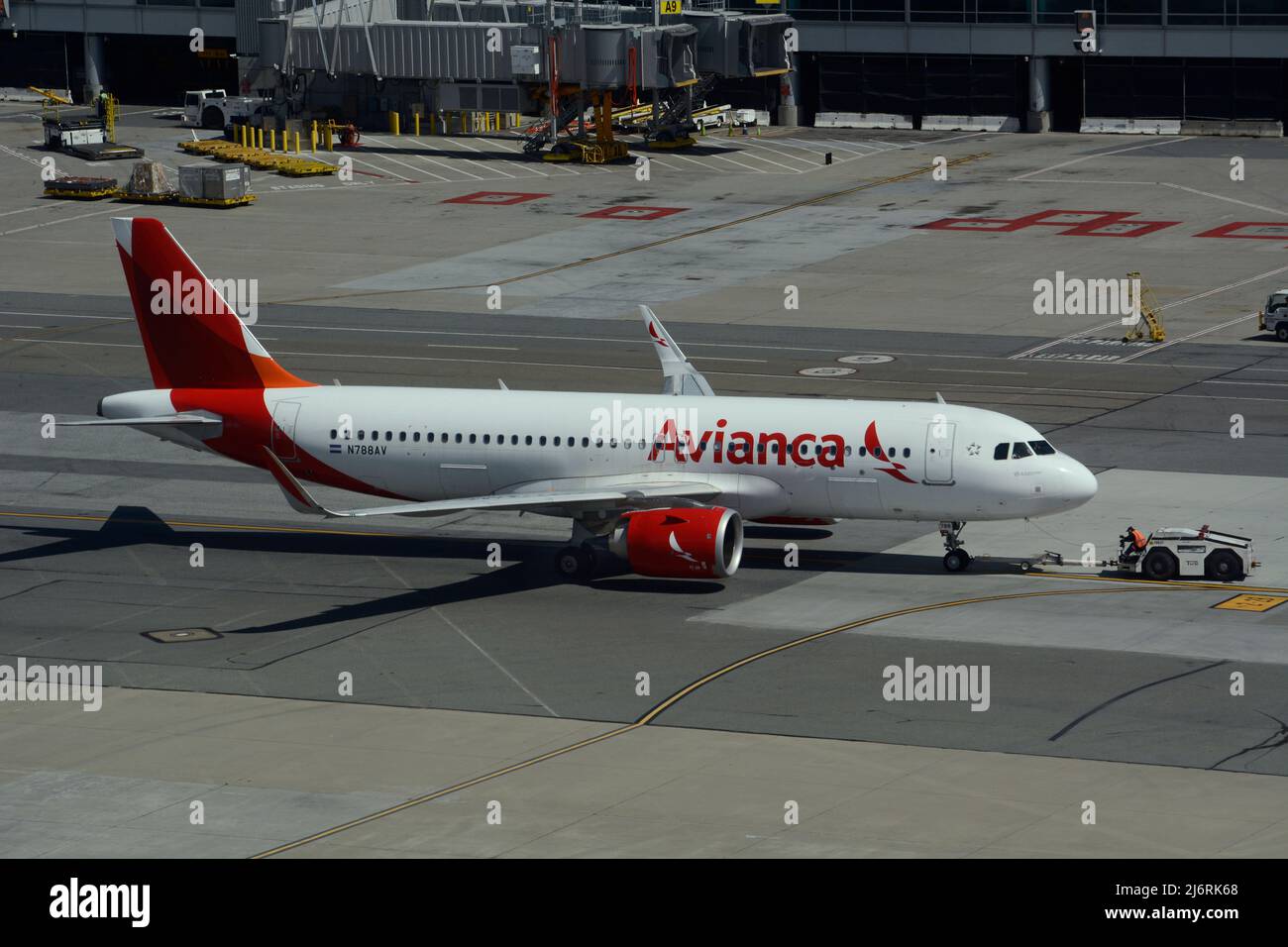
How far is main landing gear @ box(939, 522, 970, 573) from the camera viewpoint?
52969 millimetres

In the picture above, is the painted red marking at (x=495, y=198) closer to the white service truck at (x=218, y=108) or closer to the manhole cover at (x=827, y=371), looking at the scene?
the white service truck at (x=218, y=108)

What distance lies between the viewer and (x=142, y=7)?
161625 mm

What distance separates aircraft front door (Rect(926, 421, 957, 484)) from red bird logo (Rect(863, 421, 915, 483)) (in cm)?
59

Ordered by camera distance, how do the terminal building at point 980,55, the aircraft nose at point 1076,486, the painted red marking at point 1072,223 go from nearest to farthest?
1. the aircraft nose at point 1076,486
2. the painted red marking at point 1072,223
3. the terminal building at point 980,55

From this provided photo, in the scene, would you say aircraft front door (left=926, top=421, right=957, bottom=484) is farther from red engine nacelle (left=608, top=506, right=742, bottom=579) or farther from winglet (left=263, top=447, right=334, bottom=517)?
winglet (left=263, top=447, right=334, bottom=517)

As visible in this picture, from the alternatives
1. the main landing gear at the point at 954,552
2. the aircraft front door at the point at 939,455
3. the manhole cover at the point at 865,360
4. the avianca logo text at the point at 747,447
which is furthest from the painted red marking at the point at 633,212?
the aircraft front door at the point at 939,455

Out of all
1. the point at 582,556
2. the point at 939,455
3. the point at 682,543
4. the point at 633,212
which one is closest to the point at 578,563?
the point at 582,556

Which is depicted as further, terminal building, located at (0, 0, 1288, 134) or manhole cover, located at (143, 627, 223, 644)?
terminal building, located at (0, 0, 1288, 134)

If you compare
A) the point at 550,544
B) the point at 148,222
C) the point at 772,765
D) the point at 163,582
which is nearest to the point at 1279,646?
the point at 772,765

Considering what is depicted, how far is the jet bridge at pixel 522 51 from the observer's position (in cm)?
13688

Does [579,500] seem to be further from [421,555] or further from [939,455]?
[939,455]

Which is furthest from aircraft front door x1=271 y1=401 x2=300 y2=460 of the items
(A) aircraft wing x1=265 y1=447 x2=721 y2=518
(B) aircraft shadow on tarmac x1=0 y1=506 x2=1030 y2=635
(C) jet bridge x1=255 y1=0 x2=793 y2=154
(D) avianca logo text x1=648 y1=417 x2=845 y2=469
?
(C) jet bridge x1=255 y1=0 x2=793 y2=154

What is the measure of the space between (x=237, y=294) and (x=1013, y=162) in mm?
58381

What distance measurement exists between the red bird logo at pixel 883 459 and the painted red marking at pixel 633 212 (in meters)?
67.0
